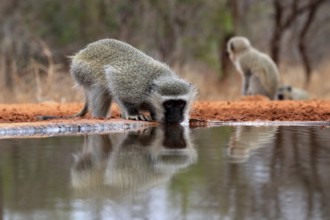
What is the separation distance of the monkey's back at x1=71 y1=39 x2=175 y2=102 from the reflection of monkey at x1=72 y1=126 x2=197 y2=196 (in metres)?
0.65

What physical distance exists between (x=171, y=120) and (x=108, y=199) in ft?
12.9

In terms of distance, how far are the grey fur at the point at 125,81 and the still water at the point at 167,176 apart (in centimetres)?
75

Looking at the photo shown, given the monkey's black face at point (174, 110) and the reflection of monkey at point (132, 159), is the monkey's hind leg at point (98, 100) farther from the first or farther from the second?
the reflection of monkey at point (132, 159)

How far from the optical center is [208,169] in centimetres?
535

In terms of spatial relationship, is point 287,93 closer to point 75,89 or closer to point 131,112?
point 75,89

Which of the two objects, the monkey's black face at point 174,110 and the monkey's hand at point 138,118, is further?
the monkey's hand at point 138,118

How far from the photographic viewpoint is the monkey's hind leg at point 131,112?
846 cm

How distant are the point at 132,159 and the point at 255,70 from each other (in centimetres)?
1153

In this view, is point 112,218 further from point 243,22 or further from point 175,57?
point 243,22

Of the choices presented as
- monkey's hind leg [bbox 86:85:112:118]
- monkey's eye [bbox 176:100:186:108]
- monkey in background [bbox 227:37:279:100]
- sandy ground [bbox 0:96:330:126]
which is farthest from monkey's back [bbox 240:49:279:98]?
monkey's eye [bbox 176:100:186:108]

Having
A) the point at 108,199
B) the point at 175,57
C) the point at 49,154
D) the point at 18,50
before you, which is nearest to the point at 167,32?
the point at 175,57

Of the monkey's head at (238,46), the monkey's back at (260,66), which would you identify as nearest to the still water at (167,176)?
the monkey's back at (260,66)

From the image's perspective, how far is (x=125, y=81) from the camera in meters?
8.38

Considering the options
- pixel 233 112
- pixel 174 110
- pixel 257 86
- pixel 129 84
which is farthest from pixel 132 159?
pixel 257 86
